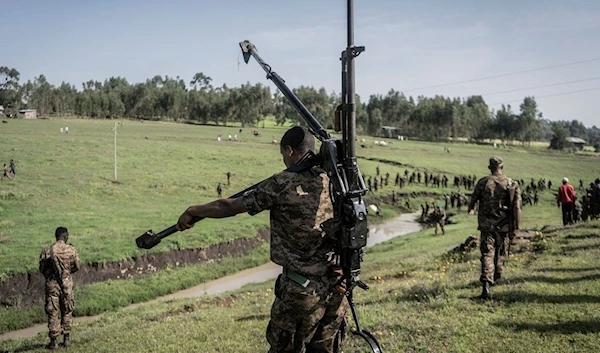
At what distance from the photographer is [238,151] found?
65.7 m

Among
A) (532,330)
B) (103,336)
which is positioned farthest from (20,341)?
(532,330)

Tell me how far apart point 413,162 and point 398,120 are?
65857mm

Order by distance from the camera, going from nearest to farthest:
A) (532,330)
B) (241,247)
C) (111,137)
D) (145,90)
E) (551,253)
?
(532,330) → (551,253) → (241,247) → (111,137) → (145,90)

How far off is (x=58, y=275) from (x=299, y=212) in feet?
29.5

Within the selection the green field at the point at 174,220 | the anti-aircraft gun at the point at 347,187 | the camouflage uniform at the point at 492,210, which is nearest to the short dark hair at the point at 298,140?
the anti-aircraft gun at the point at 347,187

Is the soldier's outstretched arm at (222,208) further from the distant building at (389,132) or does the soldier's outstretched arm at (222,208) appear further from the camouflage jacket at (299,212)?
the distant building at (389,132)

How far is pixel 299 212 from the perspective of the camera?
5.05m

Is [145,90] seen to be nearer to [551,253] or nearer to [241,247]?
[241,247]

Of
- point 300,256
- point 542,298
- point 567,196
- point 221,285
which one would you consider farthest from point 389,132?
point 300,256

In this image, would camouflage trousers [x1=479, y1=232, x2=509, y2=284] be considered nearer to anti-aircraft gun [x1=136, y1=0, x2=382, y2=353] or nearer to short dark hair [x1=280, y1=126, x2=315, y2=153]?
anti-aircraft gun [x1=136, y1=0, x2=382, y2=353]

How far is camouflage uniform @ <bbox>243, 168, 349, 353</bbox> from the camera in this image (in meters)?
5.04

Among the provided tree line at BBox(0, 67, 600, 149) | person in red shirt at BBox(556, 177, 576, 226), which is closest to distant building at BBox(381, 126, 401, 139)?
tree line at BBox(0, 67, 600, 149)

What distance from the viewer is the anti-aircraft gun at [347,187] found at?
190 inches

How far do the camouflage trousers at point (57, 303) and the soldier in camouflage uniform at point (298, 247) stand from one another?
26.9 feet
